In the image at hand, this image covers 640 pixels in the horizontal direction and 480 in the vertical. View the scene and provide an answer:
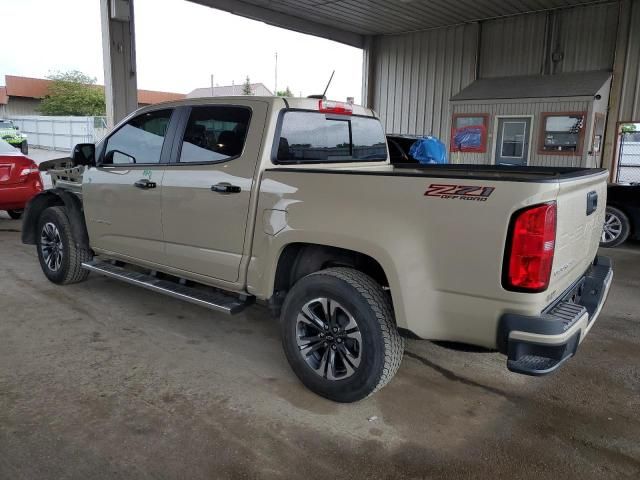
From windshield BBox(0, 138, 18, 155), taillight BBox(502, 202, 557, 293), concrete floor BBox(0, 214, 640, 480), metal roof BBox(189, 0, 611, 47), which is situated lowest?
concrete floor BBox(0, 214, 640, 480)

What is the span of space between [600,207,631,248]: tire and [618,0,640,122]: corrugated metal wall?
5.24 meters

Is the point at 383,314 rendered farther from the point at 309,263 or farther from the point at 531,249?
the point at 531,249

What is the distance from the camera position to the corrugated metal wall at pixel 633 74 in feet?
38.6

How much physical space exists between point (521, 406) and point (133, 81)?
9.84 metres

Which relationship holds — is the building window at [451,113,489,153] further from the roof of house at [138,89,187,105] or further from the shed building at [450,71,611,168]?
the roof of house at [138,89,187,105]

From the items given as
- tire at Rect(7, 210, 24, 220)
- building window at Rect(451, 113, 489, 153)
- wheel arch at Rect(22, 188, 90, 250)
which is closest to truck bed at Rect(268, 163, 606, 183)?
wheel arch at Rect(22, 188, 90, 250)

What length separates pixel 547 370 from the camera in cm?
253

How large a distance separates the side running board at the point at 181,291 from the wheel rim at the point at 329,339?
0.61 meters

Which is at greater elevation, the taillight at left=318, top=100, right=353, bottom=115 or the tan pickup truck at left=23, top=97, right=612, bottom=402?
the taillight at left=318, top=100, right=353, bottom=115

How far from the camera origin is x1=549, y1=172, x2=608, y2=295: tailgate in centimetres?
260

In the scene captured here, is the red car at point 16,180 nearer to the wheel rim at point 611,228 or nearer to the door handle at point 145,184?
the door handle at point 145,184

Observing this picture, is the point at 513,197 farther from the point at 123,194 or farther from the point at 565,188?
the point at 123,194

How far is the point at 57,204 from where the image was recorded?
18.2 ft

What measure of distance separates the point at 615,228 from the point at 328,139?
240 inches
